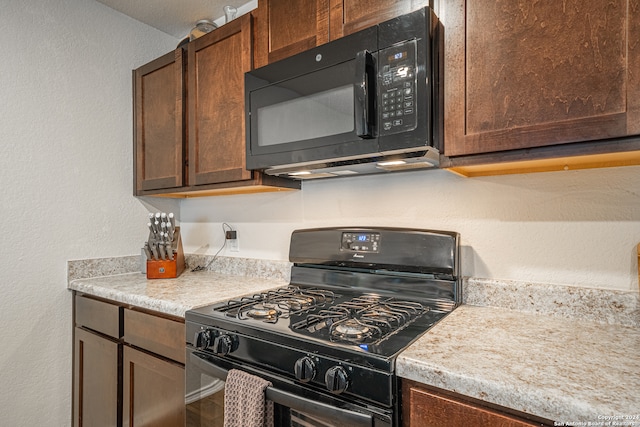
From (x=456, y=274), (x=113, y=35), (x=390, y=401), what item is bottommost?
(x=390, y=401)

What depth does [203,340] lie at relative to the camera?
1176 mm

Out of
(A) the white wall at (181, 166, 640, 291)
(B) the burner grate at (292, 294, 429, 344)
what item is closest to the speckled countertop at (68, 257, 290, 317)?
(A) the white wall at (181, 166, 640, 291)

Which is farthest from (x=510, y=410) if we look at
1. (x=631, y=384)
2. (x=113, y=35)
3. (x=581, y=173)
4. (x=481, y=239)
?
(x=113, y=35)

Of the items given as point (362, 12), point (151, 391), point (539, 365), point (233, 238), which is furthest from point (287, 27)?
point (151, 391)

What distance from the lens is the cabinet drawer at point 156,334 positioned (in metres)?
1.32

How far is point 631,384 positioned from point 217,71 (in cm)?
179

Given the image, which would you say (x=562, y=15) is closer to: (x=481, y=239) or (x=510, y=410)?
(x=481, y=239)

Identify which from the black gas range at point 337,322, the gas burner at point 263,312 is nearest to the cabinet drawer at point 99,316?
the black gas range at point 337,322

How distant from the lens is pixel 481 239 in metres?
1.33

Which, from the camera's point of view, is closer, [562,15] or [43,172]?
[562,15]

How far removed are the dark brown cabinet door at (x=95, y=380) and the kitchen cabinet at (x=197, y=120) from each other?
2.70 ft

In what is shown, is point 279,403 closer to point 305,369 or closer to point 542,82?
point 305,369

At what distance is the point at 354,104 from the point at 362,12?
0.34 m

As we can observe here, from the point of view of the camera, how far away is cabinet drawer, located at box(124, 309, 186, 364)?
52.1 inches
